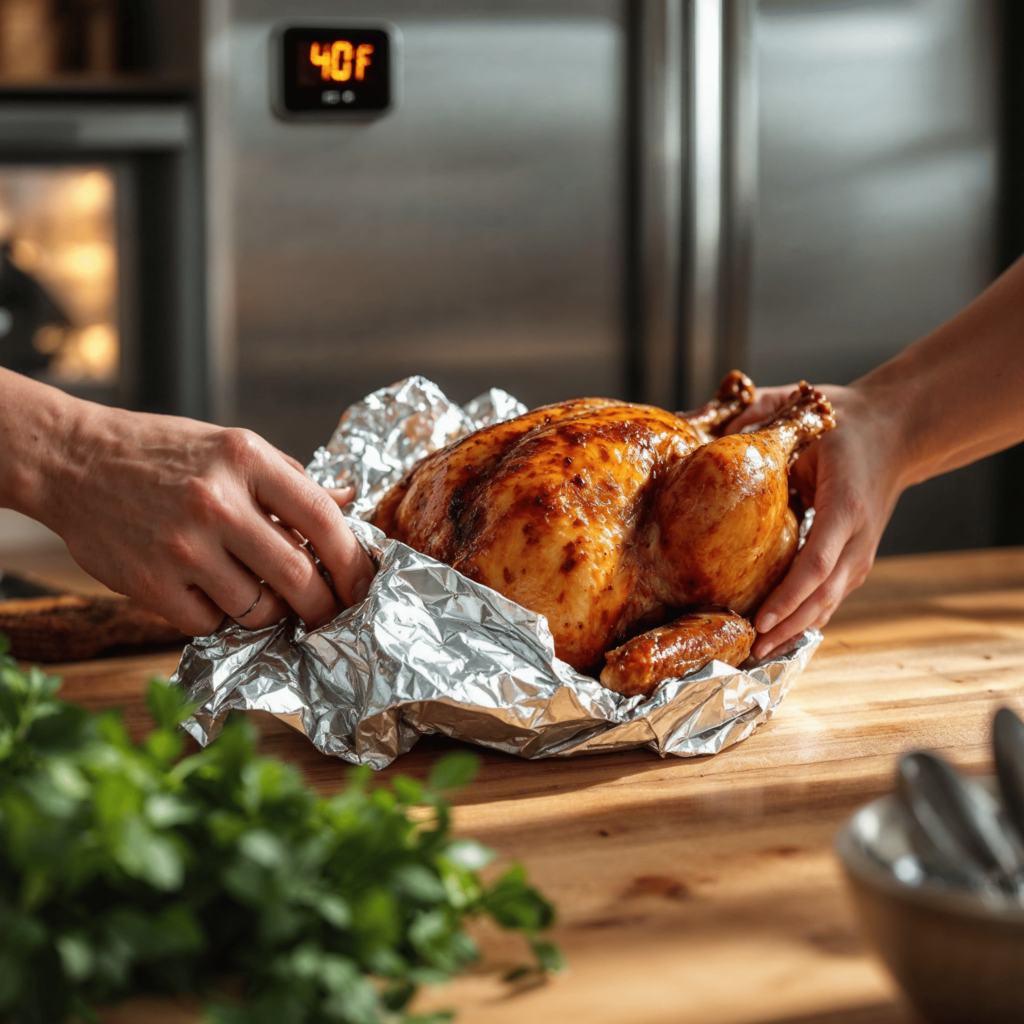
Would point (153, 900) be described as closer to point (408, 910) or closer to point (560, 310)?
point (408, 910)

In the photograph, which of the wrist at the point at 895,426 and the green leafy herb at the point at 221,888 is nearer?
the green leafy herb at the point at 221,888

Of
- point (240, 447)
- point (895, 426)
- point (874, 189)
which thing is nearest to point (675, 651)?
point (240, 447)

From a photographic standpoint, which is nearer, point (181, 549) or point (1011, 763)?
point (1011, 763)

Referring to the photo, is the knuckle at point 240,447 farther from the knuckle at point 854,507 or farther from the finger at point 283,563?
the knuckle at point 854,507

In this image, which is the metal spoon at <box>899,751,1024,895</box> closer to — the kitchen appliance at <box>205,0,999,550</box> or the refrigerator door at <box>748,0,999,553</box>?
the kitchen appliance at <box>205,0,999,550</box>

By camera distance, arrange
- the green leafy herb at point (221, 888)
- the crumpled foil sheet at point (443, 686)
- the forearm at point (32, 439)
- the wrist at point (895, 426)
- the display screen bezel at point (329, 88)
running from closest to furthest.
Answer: the green leafy herb at point (221, 888)
the crumpled foil sheet at point (443, 686)
the forearm at point (32, 439)
the wrist at point (895, 426)
the display screen bezel at point (329, 88)

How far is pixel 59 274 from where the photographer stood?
2703 mm

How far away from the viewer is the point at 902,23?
302 cm

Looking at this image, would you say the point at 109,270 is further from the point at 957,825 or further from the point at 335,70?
the point at 957,825

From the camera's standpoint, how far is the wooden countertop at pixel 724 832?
0.71m

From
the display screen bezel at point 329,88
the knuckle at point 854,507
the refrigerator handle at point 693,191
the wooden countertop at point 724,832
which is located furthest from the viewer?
the refrigerator handle at point 693,191

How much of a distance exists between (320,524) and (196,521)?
0.40ft

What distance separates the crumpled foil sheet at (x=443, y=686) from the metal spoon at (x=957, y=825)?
0.45m

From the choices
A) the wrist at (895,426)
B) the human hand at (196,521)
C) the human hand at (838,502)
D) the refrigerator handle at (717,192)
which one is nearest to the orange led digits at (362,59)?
the refrigerator handle at (717,192)
